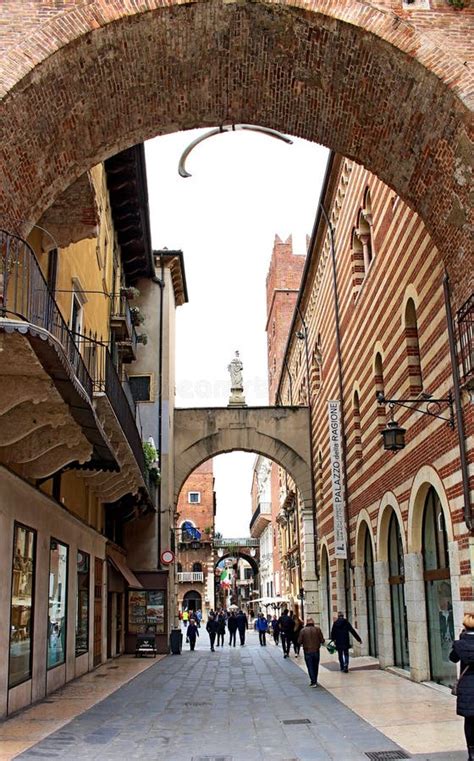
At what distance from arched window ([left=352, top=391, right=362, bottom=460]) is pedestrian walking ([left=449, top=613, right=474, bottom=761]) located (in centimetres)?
1352

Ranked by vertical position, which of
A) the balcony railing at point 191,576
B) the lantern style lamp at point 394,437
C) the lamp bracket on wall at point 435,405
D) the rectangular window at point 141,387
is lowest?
the balcony railing at point 191,576

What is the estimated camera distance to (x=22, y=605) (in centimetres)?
1297

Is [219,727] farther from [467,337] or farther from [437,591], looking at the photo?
[467,337]

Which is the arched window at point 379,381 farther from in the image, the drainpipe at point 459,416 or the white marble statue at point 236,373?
the white marble statue at point 236,373

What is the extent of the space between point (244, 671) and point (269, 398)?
5043 centimetres

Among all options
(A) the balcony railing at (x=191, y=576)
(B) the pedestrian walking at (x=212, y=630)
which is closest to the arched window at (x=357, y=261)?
(B) the pedestrian walking at (x=212, y=630)

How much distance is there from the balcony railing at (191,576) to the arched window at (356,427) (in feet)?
156

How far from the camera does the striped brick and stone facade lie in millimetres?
13273

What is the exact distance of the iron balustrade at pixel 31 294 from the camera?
970cm

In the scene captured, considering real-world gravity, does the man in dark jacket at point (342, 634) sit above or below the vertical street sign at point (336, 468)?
below

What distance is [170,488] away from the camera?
3141 cm

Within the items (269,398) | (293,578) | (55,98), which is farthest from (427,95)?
(269,398)

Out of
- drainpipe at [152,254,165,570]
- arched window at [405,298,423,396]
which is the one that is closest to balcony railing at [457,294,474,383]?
arched window at [405,298,423,396]

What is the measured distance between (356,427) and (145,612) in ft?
37.3
